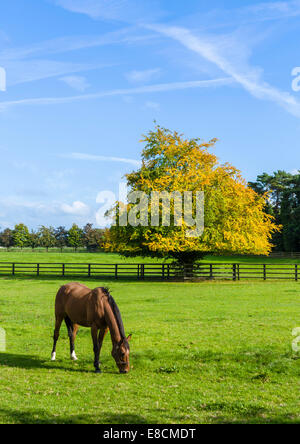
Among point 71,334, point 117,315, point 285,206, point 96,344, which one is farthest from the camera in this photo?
point 285,206

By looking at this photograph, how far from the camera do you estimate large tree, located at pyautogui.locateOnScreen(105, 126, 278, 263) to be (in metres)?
30.8

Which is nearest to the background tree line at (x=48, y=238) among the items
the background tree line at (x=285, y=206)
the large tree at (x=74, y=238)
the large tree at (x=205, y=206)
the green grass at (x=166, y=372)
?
the large tree at (x=74, y=238)

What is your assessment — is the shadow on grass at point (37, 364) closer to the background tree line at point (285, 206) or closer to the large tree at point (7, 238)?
the background tree line at point (285, 206)

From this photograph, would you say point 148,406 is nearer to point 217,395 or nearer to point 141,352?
point 217,395

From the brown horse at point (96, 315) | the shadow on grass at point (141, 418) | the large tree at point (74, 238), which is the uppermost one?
the large tree at point (74, 238)

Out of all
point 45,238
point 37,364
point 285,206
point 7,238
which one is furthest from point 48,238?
point 37,364

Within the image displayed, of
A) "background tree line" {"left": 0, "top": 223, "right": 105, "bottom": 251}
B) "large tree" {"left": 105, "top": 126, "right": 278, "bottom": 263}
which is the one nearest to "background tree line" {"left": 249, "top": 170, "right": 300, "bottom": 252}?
"large tree" {"left": 105, "top": 126, "right": 278, "bottom": 263}

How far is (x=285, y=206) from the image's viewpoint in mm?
80250

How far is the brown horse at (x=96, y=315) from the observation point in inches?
336

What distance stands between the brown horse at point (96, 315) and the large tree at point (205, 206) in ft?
64.0

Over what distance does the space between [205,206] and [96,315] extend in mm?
23499

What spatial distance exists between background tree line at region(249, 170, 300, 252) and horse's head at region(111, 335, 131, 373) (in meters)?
63.4

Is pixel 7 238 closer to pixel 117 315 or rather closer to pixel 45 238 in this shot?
pixel 45 238

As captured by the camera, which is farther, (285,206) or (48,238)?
(48,238)
